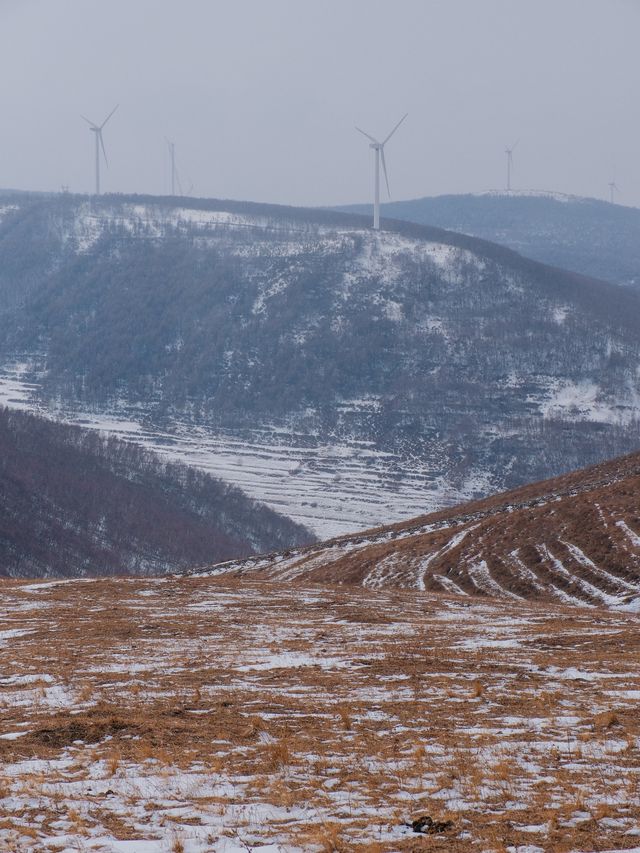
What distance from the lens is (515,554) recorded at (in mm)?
56344

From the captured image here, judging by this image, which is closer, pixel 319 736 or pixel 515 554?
pixel 319 736

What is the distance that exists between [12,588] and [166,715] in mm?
25526

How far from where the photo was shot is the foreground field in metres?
12.9

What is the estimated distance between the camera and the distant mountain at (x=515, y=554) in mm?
49125

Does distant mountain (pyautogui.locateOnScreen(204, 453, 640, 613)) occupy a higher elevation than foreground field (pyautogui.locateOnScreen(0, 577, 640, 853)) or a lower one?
lower

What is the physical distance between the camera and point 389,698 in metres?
20.2

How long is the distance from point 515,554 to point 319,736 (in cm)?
4049


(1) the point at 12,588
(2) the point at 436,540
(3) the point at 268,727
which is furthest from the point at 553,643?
(2) the point at 436,540

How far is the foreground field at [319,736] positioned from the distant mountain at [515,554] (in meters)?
18.1

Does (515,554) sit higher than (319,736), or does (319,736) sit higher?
(319,736)

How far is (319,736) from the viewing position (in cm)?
1733

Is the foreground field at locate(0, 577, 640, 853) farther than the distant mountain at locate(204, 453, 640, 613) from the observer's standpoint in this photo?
A: No

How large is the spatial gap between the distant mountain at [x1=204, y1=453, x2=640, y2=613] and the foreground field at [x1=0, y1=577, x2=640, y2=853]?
1812 cm

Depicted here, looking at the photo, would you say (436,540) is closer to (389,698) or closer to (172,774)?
(389,698)
